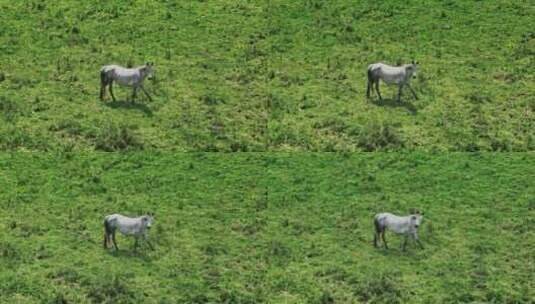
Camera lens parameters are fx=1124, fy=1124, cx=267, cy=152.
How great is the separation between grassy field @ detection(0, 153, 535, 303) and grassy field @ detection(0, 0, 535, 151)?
138 cm

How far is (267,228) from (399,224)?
14.1 feet

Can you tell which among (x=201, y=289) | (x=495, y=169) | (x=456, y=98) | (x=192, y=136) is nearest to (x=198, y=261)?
(x=201, y=289)

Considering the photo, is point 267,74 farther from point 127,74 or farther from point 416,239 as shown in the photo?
point 416,239

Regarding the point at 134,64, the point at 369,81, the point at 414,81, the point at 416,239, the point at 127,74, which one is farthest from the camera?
the point at 134,64

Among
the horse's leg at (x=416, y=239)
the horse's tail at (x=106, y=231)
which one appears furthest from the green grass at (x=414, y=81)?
the horse's tail at (x=106, y=231)

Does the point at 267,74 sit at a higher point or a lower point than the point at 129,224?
higher

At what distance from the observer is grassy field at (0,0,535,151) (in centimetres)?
4103

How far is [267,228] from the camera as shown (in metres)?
36.0

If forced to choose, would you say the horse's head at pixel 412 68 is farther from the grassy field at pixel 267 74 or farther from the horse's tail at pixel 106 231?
the horse's tail at pixel 106 231

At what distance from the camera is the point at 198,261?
34438mm

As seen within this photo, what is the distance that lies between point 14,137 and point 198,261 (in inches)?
398

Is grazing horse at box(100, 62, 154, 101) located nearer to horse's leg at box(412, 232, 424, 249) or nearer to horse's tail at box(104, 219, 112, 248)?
horse's tail at box(104, 219, 112, 248)

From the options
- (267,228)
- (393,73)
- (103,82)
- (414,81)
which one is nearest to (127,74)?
(103,82)

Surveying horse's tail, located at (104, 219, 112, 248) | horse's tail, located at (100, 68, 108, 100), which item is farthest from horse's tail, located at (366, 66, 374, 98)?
horse's tail, located at (104, 219, 112, 248)
